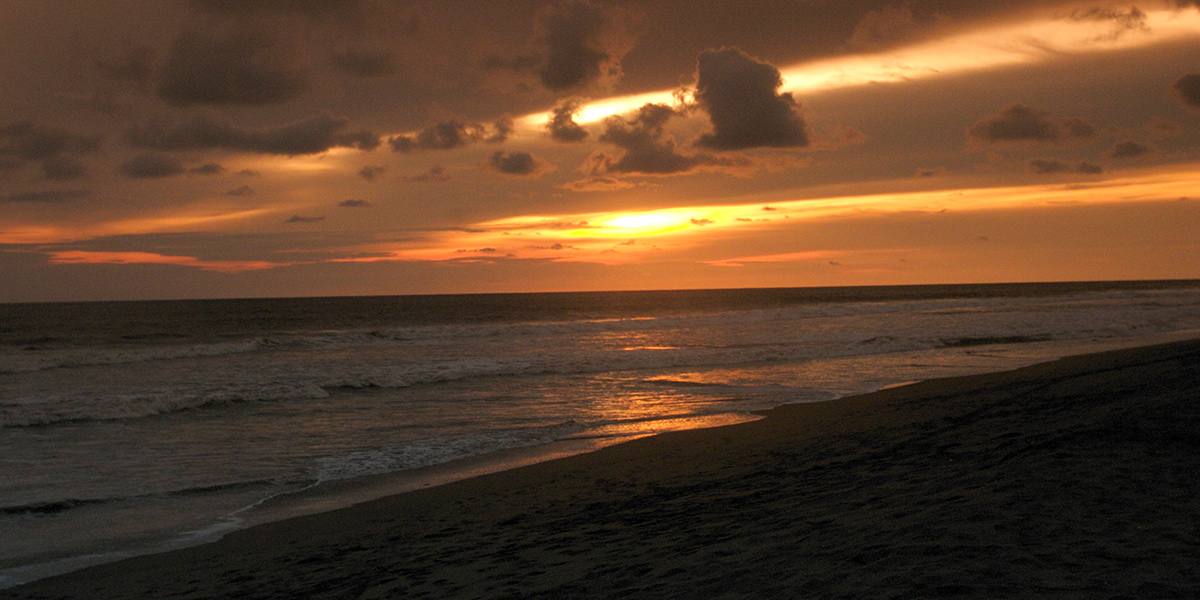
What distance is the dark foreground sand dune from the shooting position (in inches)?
181

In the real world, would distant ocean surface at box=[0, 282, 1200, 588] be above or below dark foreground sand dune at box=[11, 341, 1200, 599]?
below

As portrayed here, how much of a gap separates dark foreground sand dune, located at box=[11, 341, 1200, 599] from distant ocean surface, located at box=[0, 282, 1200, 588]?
1522 mm

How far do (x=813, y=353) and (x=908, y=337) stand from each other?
8.00 metres

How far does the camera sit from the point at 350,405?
1812 cm

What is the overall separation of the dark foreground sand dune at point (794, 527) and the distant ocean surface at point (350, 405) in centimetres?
152

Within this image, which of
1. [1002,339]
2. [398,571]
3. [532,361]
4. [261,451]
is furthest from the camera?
[1002,339]

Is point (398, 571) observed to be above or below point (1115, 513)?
below

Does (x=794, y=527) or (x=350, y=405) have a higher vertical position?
(x=794, y=527)

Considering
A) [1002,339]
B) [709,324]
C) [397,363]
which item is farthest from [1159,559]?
[709,324]

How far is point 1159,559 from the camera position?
14.4 feet

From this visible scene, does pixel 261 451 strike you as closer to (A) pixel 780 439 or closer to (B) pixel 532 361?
(A) pixel 780 439

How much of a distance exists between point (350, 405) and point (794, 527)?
14.2m

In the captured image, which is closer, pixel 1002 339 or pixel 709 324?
pixel 1002 339

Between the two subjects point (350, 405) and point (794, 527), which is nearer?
point (794, 527)
